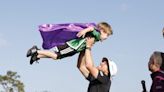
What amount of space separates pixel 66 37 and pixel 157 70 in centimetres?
245

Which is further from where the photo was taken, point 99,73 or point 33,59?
point 33,59

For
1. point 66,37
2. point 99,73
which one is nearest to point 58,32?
point 66,37

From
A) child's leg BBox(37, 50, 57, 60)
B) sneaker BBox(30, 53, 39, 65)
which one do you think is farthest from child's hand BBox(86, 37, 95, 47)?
sneaker BBox(30, 53, 39, 65)

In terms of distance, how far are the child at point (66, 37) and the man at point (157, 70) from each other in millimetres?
1603

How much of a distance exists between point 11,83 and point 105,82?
60936 mm

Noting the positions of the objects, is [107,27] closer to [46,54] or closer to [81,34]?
[81,34]

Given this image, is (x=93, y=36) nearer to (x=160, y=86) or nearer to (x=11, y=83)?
(x=160, y=86)

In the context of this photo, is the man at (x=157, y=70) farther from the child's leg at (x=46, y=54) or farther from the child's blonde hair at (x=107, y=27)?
the child's leg at (x=46, y=54)

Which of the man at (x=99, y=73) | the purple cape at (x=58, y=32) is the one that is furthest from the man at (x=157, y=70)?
the purple cape at (x=58, y=32)

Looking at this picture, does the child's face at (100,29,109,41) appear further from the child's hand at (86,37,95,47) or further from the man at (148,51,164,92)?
the man at (148,51,164,92)

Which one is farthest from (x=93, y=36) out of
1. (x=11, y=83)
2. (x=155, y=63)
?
(x=11, y=83)

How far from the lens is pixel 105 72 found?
7.78 meters

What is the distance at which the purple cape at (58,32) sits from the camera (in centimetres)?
865

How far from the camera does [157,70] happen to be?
273 inches
